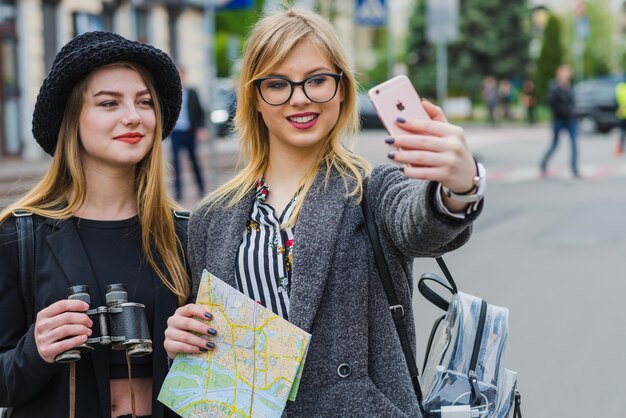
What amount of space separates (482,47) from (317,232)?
151ft

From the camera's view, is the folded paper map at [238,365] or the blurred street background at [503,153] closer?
the folded paper map at [238,365]

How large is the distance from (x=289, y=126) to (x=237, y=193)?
23 centimetres

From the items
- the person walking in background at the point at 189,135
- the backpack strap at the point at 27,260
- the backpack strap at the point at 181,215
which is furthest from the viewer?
the person walking in background at the point at 189,135

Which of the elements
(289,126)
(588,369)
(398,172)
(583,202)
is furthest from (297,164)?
(583,202)

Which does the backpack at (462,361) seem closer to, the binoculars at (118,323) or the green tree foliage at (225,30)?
the binoculars at (118,323)

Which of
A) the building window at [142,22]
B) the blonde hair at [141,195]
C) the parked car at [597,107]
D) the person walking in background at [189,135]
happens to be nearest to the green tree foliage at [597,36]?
the parked car at [597,107]

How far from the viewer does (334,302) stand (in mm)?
2131

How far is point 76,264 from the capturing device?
8.14 ft

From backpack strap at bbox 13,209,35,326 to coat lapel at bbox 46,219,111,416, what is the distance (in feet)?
0.17

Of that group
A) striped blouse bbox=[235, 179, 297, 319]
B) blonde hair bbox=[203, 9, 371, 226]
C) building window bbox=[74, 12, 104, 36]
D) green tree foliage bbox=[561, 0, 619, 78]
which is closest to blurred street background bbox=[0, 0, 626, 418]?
building window bbox=[74, 12, 104, 36]

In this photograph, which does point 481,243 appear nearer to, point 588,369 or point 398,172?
point 588,369

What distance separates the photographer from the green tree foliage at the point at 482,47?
4684 centimetres

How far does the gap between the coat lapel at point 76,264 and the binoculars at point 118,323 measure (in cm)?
15

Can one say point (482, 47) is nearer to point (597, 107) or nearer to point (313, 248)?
point (597, 107)
